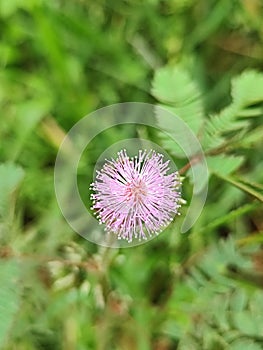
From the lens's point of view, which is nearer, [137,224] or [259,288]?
[137,224]

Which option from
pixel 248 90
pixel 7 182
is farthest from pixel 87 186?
pixel 248 90

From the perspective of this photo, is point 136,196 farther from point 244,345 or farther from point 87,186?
point 87,186

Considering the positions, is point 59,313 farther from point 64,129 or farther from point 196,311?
point 64,129

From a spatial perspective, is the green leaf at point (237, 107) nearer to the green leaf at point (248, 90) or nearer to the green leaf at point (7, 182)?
the green leaf at point (248, 90)

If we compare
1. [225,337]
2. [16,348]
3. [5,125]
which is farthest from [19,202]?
[225,337]

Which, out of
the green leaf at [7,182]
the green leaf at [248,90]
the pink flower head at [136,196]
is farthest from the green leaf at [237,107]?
the green leaf at [7,182]

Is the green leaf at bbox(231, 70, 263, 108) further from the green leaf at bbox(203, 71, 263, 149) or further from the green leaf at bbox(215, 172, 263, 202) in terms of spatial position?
the green leaf at bbox(215, 172, 263, 202)
